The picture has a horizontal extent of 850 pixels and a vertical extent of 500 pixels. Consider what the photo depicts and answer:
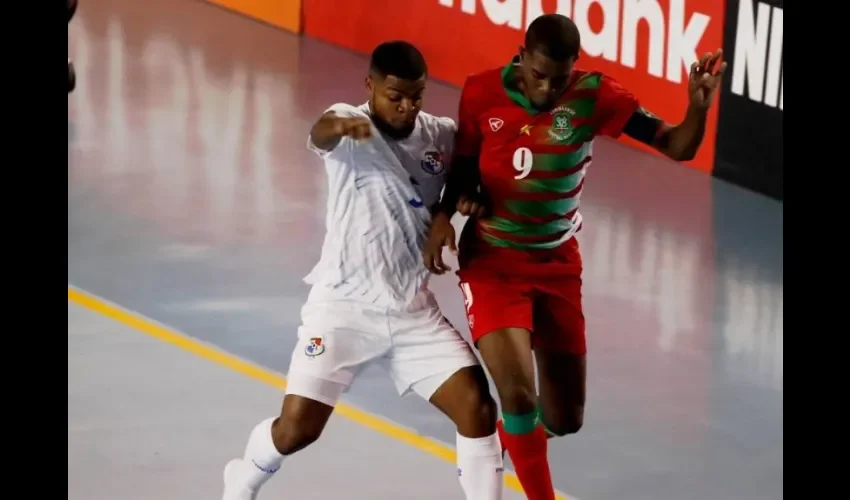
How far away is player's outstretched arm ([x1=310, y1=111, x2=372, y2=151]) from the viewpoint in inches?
208

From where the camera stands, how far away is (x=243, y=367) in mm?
8078

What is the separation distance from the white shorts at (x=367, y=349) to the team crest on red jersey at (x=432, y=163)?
0.46 m

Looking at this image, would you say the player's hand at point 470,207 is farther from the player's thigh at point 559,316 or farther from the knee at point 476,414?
the knee at point 476,414

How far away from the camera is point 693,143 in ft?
18.6

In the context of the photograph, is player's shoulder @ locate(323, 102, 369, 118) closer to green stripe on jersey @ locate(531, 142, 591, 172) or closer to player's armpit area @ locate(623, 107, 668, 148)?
green stripe on jersey @ locate(531, 142, 591, 172)

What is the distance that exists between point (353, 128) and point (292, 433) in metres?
1.15

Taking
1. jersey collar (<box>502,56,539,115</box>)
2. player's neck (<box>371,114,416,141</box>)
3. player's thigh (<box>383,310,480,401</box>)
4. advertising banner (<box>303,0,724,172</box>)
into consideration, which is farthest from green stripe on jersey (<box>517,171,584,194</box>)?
advertising banner (<box>303,0,724,172</box>)

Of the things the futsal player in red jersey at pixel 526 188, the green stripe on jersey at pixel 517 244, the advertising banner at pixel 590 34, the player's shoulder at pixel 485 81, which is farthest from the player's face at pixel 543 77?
the advertising banner at pixel 590 34

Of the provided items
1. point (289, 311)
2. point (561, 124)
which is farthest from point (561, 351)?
point (289, 311)

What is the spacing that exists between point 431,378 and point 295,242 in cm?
469

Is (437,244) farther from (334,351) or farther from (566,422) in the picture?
(566,422)

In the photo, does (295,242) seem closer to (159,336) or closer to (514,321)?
(159,336)

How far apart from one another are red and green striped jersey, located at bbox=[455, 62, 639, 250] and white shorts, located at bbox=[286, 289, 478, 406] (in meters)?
0.48
